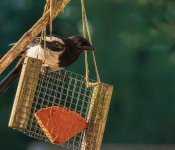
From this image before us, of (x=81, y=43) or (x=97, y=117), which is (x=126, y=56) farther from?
(x=97, y=117)

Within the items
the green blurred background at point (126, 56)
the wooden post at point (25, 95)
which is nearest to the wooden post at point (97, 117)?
the wooden post at point (25, 95)

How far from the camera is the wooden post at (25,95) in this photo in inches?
124

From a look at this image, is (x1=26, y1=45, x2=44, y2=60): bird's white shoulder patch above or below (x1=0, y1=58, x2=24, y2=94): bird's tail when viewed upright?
above

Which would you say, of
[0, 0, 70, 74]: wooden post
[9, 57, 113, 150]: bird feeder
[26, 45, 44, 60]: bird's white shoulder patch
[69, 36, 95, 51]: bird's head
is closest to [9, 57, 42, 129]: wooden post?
[9, 57, 113, 150]: bird feeder

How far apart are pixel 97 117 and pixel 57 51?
0.79 metres

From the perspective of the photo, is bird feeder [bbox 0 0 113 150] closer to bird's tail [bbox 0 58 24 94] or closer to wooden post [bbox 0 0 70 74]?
wooden post [bbox 0 0 70 74]

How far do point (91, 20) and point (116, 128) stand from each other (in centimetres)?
126

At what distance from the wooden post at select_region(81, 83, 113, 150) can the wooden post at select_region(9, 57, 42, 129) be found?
0.34 meters

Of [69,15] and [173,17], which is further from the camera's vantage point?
[69,15]

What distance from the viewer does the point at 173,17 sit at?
6367 millimetres


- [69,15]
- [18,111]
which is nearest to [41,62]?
[18,111]

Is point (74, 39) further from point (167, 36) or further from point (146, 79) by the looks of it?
point (146, 79)

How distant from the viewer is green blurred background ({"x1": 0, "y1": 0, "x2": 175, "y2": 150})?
7285mm

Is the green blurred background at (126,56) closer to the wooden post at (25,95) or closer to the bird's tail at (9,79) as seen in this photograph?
the bird's tail at (9,79)
